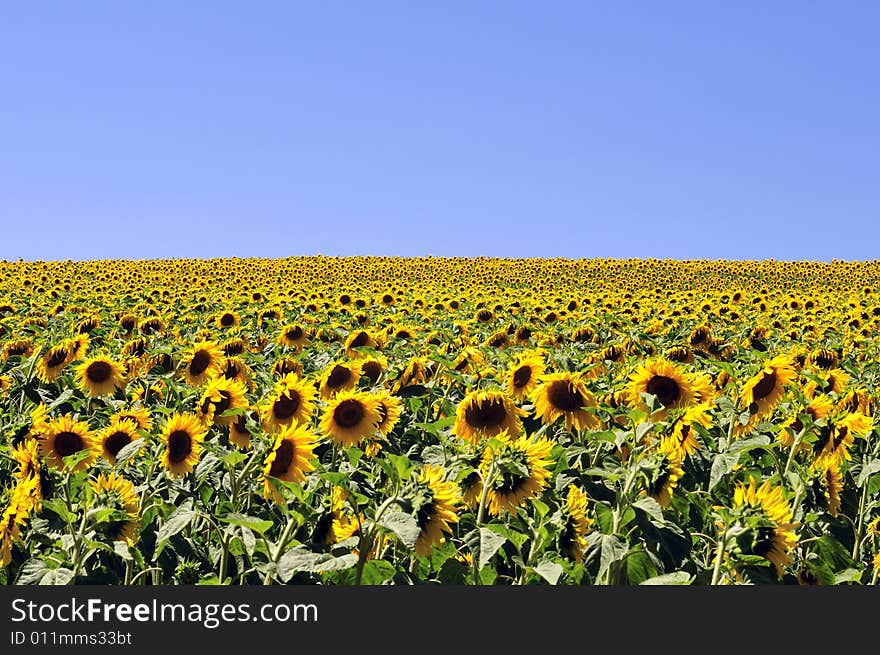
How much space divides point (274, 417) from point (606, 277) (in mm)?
37010

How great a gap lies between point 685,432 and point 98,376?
501 centimetres

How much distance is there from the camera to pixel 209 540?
16.5 feet

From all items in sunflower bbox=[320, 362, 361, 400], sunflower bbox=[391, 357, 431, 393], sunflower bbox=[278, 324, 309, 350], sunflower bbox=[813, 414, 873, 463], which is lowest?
sunflower bbox=[813, 414, 873, 463]

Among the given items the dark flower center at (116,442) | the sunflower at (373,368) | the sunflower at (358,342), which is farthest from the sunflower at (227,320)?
the dark flower center at (116,442)

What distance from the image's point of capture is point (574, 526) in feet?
14.2

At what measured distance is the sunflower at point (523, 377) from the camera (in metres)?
6.04

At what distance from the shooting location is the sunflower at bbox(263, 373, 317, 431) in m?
5.63

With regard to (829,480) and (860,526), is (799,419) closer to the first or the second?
(829,480)

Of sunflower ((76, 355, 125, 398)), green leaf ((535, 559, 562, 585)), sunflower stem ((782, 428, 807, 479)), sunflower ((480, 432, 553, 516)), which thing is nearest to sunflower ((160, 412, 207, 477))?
sunflower ((480, 432, 553, 516))

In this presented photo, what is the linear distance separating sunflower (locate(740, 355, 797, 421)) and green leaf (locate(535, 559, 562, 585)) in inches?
111

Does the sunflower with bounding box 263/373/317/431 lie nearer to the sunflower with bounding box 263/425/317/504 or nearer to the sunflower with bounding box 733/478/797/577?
the sunflower with bounding box 263/425/317/504

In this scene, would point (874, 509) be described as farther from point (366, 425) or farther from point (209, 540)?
point (209, 540)

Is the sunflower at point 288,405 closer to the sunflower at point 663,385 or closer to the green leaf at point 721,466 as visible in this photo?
the sunflower at point 663,385

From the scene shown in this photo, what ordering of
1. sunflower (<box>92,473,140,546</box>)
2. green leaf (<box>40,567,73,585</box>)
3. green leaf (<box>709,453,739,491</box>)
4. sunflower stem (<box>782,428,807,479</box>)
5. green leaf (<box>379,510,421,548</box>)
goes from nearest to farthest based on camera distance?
green leaf (<box>379,510,421,548</box>), green leaf (<box>40,567,73,585</box>), sunflower (<box>92,473,140,546</box>), green leaf (<box>709,453,739,491</box>), sunflower stem (<box>782,428,807,479</box>)
